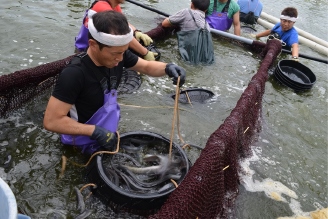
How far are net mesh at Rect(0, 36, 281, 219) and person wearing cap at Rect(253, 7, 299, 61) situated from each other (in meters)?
3.37

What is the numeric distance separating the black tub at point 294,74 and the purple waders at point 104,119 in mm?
5234

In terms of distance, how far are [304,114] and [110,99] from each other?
194 inches

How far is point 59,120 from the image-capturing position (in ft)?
10.3

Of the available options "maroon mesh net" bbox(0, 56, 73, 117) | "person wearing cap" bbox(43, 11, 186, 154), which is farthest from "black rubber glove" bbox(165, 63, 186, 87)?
"maroon mesh net" bbox(0, 56, 73, 117)

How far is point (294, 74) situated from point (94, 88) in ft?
21.1

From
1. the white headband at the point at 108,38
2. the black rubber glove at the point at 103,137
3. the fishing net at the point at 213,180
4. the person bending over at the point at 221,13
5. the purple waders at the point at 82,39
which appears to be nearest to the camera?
the fishing net at the point at 213,180

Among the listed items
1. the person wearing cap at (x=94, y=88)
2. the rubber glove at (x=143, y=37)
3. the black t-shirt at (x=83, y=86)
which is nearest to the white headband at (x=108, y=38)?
the person wearing cap at (x=94, y=88)

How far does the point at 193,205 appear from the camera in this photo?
246 centimetres

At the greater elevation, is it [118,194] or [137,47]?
[137,47]

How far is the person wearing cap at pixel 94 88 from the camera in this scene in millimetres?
3035

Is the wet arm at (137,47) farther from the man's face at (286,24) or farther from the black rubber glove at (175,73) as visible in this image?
the man's face at (286,24)

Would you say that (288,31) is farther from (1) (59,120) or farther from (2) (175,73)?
(1) (59,120)

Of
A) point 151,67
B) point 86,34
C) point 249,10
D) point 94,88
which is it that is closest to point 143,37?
point 86,34

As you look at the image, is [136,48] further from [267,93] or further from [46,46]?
[267,93]
